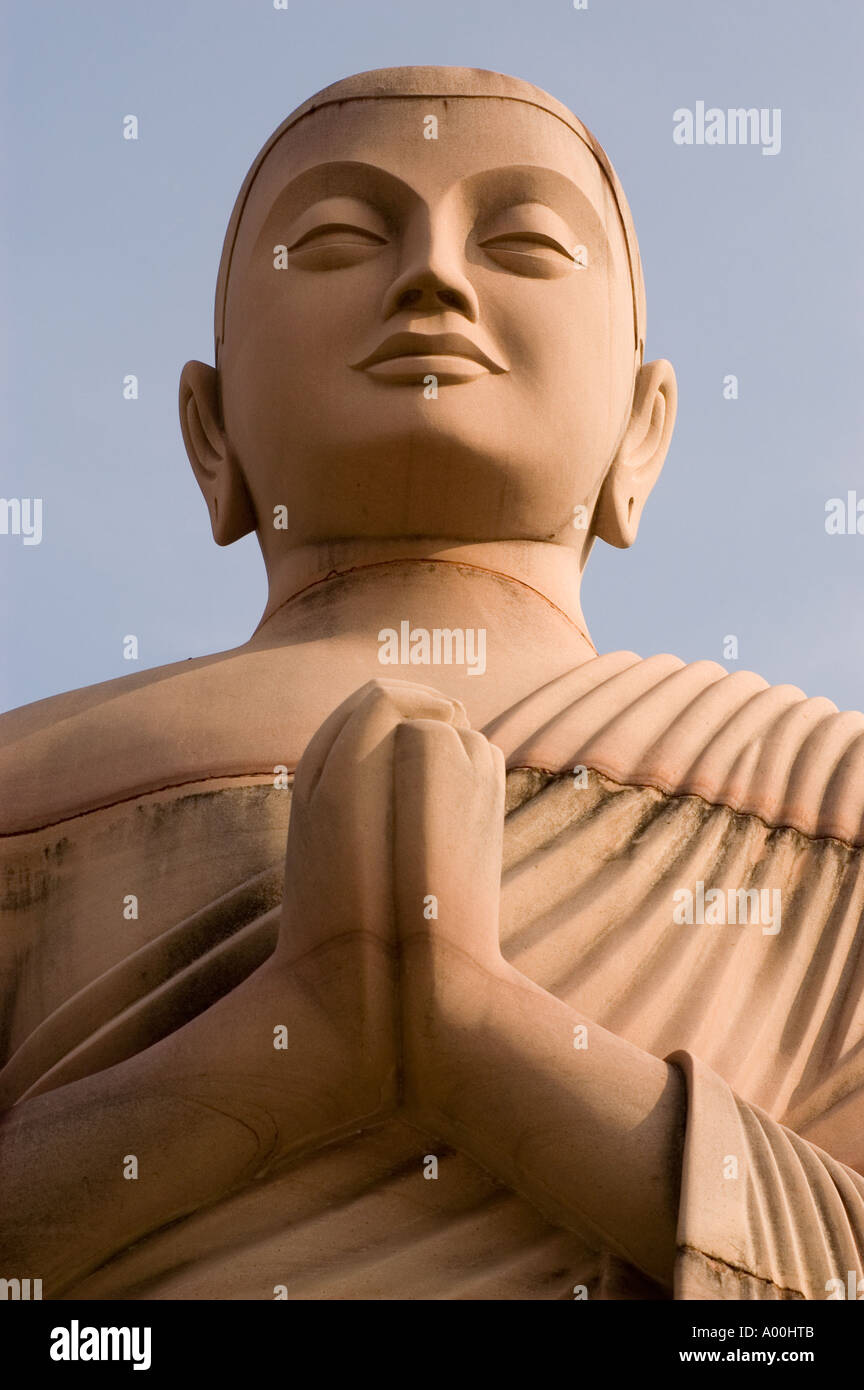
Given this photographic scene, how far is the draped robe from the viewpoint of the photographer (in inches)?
228

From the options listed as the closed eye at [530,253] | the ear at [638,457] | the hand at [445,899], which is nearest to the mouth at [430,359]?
the closed eye at [530,253]

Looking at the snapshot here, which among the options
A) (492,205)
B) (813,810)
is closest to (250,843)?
(813,810)

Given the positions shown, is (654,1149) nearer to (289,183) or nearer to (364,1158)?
(364,1158)

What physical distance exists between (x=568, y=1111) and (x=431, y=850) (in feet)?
2.16

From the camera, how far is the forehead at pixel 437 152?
7910 mm

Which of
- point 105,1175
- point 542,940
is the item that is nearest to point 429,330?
point 542,940

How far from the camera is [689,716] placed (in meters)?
7.18

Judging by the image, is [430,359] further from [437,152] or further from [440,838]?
[440,838]

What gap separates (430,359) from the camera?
7664 millimetres

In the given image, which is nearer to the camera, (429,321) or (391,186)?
(429,321)

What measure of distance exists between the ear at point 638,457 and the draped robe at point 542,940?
0.93 metres

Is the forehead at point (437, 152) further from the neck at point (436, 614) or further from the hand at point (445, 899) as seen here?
the hand at point (445, 899)

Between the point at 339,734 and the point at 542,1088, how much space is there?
91 cm

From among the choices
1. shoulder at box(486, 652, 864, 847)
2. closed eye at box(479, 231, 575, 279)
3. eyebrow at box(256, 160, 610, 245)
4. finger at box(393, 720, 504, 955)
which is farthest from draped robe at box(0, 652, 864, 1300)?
eyebrow at box(256, 160, 610, 245)
